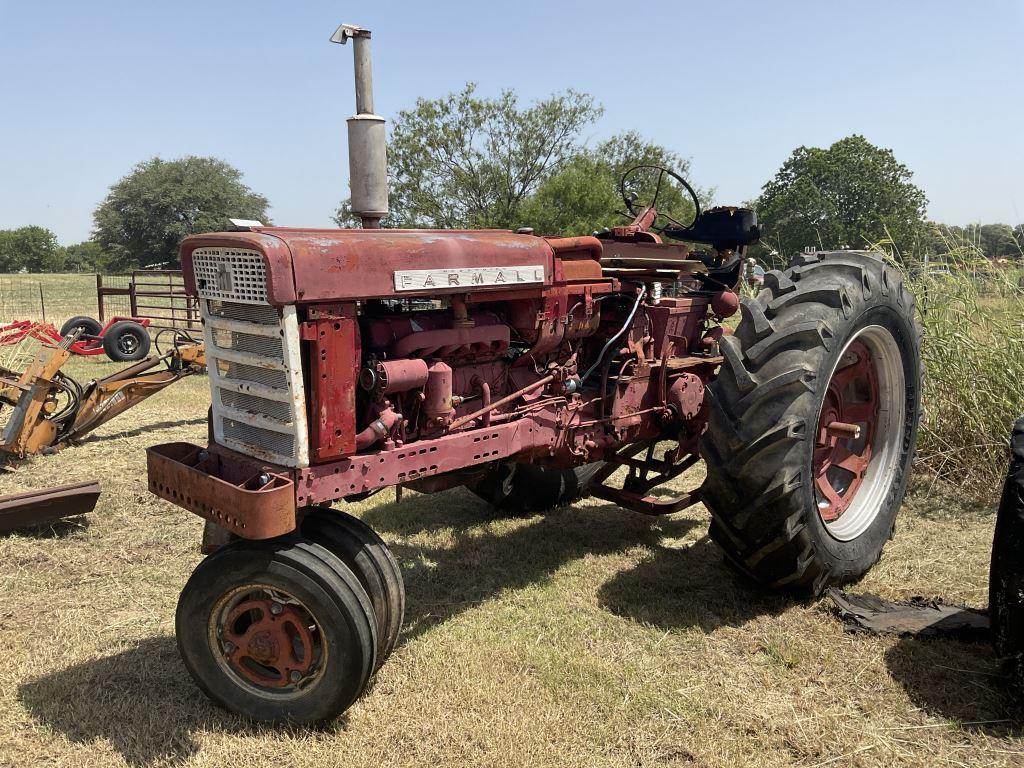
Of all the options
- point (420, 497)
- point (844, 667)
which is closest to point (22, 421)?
point (420, 497)

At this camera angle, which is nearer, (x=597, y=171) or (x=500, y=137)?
(x=597, y=171)

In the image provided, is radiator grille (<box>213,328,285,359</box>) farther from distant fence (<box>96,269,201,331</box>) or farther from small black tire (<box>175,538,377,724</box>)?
distant fence (<box>96,269,201,331</box>)

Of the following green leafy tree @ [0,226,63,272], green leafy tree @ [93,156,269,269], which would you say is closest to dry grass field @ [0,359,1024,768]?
green leafy tree @ [93,156,269,269]

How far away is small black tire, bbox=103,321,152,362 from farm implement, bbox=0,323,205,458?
5.40 meters

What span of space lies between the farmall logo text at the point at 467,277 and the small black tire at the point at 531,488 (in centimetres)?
188

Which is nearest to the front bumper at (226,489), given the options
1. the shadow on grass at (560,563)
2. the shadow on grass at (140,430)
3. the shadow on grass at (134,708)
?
the shadow on grass at (134,708)

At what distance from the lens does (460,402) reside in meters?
3.35

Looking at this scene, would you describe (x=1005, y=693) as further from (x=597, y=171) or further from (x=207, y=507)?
(x=597, y=171)

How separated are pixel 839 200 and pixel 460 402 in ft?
113

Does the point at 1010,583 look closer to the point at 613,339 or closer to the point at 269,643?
the point at 613,339

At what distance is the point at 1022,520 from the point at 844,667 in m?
0.88

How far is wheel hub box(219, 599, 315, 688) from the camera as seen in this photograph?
2.75m

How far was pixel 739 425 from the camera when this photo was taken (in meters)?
3.31

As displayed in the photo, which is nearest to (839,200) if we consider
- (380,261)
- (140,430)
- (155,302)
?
(155,302)
